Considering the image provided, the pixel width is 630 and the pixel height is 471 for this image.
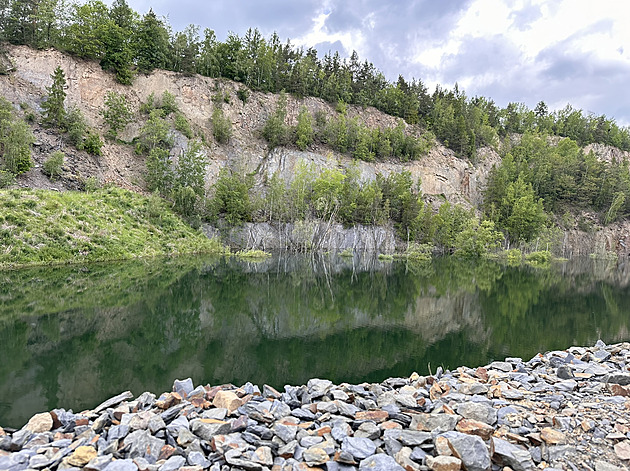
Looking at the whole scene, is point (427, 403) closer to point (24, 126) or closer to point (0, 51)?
point (24, 126)

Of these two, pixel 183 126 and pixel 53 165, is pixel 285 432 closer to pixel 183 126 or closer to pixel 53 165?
pixel 53 165

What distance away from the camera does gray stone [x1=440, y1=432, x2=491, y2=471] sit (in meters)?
4.08

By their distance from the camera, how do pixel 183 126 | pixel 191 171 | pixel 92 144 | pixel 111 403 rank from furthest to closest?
pixel 183 126 → pixel 191 171 → pixel 92 144 → pixel 111 403

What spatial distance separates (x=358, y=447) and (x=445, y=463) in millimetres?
1094

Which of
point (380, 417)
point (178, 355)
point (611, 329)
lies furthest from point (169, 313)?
point (611, 329)

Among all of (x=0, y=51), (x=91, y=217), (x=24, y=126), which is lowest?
(x=91, y=217)

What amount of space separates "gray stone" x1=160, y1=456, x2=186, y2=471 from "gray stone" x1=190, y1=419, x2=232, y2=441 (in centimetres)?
52

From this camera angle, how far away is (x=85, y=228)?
2683 centimetres

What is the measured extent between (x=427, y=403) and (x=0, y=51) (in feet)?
200

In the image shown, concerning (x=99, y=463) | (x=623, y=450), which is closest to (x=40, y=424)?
(x=99, y=463)

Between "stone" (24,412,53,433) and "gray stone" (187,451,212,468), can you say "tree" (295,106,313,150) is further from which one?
"gray stone" (187,451,212,468)

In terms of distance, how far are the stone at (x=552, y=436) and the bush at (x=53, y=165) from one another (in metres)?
42.3

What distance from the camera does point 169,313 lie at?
13.9 metres

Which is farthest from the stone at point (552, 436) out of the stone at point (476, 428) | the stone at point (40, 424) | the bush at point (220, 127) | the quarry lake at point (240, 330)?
the bush at point (220, 127)
